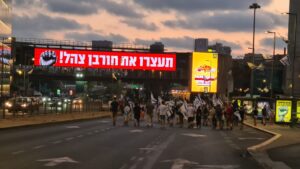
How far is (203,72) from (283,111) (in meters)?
59.3

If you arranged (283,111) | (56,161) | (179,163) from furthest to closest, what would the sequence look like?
(283,111)
(179,163)
(56,161)

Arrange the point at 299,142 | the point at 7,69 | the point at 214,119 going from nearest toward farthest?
1. the point at 299,142
2. the point at 214,119
3. the point at 7,69

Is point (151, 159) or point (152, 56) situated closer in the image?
point (151, 159)

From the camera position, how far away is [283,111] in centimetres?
4484

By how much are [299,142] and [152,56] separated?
6118cm

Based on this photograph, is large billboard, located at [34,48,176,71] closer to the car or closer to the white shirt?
the car

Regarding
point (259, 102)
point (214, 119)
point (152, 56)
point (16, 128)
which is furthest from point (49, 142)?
point (152, 56)

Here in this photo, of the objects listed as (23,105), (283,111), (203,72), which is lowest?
(23,105)

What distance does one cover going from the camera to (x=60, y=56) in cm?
8781

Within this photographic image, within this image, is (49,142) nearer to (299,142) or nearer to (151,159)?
(151,159)

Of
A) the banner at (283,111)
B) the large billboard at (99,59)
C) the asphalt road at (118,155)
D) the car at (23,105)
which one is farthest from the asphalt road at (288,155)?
the large billboard at (99,59)

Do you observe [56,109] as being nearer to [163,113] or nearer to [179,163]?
[163,113]

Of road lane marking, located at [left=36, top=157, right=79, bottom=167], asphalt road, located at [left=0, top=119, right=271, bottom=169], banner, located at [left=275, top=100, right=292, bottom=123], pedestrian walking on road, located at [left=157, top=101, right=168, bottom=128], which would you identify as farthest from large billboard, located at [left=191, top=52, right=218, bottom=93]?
road lane marking, located at [left=36, top=157, right=79, bottom=167]

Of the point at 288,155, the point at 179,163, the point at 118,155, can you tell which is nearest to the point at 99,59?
the point at 288,155
